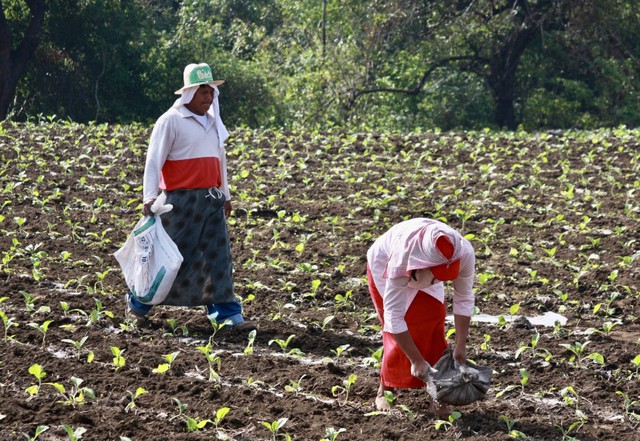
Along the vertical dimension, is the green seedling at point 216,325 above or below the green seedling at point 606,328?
above

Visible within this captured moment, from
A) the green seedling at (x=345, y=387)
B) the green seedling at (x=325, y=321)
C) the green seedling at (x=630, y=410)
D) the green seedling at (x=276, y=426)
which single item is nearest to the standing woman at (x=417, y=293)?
the green seedling at (x=345, y=387)

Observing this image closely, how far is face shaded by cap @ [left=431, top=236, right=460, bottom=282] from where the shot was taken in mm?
4465

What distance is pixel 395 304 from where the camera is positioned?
4738mm

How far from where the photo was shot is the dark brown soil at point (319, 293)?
5008mm

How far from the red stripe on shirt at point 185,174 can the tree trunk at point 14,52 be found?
15.1 m

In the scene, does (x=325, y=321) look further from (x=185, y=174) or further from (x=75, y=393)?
(x=75, y=393)

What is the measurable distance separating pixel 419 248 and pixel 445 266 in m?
0.13

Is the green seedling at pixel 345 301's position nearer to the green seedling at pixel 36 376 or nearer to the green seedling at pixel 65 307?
the green seedling at pixel 65 307

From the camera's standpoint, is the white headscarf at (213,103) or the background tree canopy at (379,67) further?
the background tree canopy at (379,67)

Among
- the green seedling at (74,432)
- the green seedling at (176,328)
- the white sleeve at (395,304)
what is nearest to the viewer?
the green seedling at (74,432)

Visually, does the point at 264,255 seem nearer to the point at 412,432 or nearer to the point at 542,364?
the point at 542,364

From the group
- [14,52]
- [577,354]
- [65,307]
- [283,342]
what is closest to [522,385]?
[577,354]

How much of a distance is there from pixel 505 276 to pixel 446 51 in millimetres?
15382

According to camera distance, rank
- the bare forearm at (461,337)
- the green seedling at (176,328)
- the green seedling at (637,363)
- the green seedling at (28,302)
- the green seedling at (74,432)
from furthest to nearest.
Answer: the green seedling at (28,302)
the green seedling at (176,328)
the green seedling at (637,363)
the bare forearm at (461,337)
the green seedling at (74,432)
